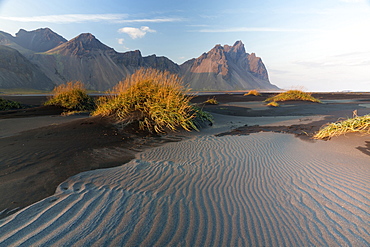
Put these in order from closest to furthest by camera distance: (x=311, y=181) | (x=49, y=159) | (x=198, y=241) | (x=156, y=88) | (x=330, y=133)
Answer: (x=198, y=241)
(x=311, y=181)
(x=49, y=159)
(x=330, y=133)
(x=156, y=88)

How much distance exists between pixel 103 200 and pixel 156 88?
19.0ft

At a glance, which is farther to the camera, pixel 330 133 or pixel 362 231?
Answer: pixel 330 133

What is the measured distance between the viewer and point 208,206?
7.55 ft

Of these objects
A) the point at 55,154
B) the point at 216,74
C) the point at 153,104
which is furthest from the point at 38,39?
the point at 55,154

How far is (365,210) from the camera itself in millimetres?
2191

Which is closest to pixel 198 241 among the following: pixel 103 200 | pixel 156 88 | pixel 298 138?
pixel 103 200

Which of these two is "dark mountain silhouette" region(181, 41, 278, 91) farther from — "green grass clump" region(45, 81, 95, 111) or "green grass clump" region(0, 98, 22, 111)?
"green grass clump" region(45, 81, 95, 111)

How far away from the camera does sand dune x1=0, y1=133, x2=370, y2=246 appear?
175 cm

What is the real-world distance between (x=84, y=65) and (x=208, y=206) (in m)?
84.9

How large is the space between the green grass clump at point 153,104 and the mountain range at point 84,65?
45358mm

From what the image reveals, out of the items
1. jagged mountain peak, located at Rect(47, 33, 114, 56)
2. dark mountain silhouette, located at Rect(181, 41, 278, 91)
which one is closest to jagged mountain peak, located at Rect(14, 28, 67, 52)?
jagged mountain peak, located at Rect(47, 33, 114, 56)

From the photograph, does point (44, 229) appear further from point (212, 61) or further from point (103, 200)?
point (212, 61)

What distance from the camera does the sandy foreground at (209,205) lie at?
1755 millimetres

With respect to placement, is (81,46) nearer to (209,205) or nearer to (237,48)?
(209,205)
